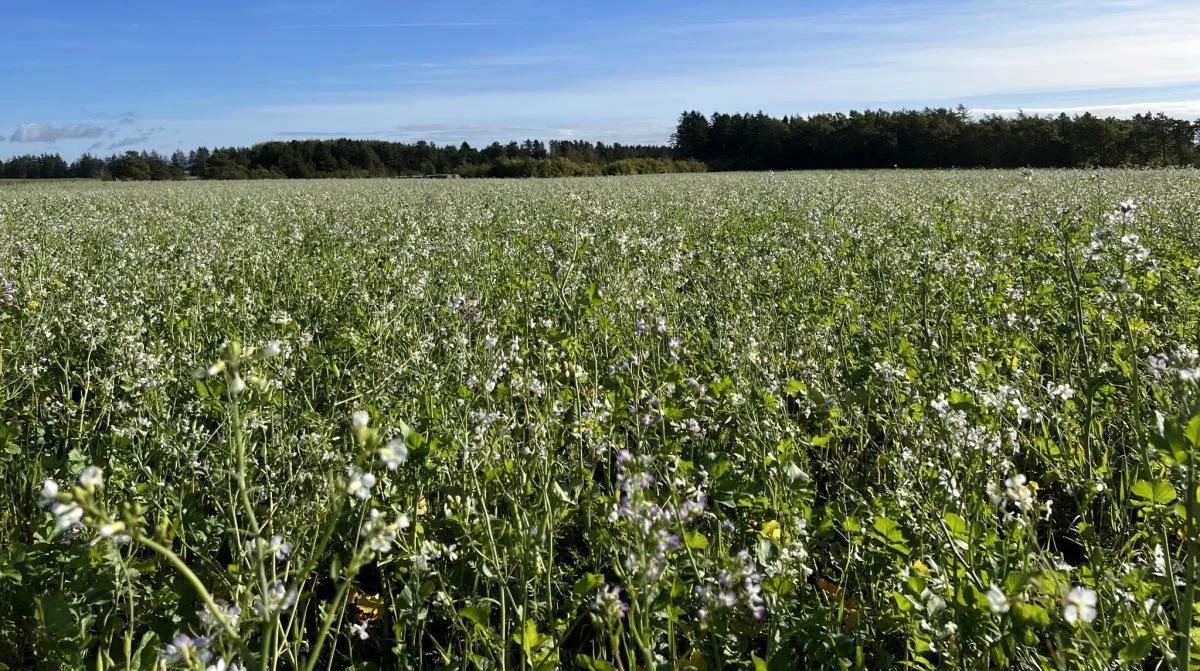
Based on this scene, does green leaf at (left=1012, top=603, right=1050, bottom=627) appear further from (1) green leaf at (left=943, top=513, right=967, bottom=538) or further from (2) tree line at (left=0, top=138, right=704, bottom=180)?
(2) tree line at (left=0, top=138, right=704, bottom=180)

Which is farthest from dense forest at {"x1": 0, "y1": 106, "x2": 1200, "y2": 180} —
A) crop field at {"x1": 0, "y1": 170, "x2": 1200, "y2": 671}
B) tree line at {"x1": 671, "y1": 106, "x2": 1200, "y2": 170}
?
crop field at {"x1": 0, "y1": 170, "x2": 1200, "y2": 671}

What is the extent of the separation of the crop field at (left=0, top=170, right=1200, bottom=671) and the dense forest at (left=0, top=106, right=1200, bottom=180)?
5335cm

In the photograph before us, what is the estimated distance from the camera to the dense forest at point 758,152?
5553 centimetres

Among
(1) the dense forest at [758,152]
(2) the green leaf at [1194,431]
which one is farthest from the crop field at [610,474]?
(1) the dense forest at [758,152]

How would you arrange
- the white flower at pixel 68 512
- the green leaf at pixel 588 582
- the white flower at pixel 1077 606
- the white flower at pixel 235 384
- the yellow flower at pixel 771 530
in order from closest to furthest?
1. the white flower at pixel 68 512
2. the white flower at pixel 1077 606
3. the white flower at pixel 235 384
4. the green leaf at pixel 588 582
5. the yellow flower at pixel 771 530

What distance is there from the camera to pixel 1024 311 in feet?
16.6

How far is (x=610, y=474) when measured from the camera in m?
3.24

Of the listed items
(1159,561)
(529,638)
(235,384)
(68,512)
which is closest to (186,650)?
(68,512)

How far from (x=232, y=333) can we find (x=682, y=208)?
34.1ft

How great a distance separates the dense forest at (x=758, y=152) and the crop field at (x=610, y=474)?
53.4 m

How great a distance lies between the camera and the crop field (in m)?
1.86

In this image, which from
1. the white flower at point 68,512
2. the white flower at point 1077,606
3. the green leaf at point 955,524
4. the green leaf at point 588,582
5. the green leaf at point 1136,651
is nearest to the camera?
the white flower at point 68,512

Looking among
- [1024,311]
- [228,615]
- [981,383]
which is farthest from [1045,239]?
[228,615]

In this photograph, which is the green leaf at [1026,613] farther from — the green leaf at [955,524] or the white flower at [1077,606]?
the green leaf at [955,524]
